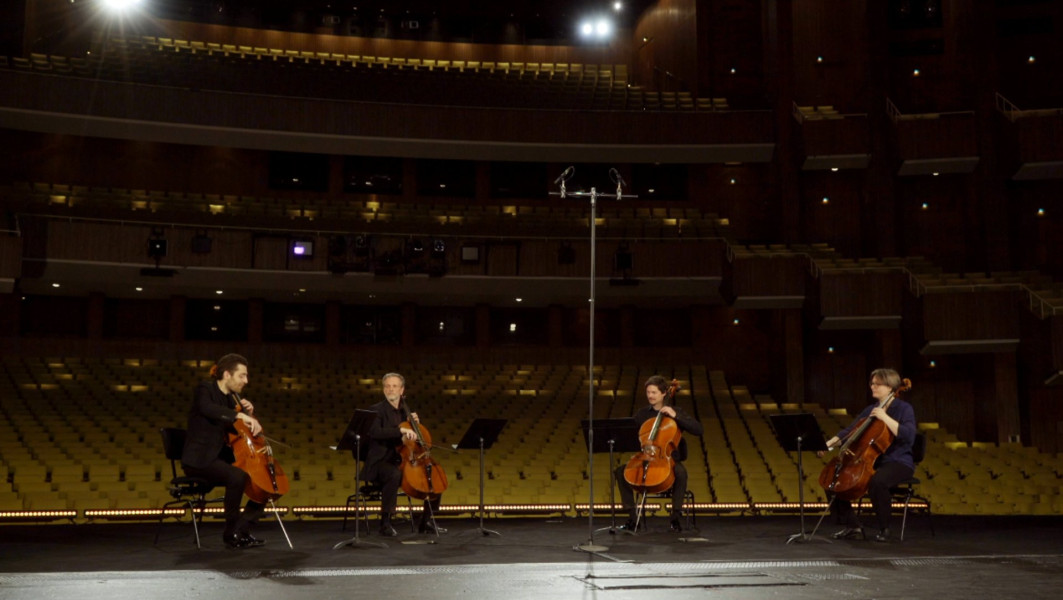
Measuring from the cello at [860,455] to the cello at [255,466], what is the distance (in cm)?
339

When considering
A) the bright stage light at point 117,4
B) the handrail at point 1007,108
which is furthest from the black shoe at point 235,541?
the bright stage light at point 117,4

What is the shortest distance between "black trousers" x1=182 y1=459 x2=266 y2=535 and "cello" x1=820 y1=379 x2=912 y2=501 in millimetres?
3582

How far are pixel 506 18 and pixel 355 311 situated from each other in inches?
320

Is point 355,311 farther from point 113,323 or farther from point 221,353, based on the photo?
point 113,323

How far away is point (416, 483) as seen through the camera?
6383 millimetres

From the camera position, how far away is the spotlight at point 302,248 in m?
15.8

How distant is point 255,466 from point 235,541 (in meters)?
0.50

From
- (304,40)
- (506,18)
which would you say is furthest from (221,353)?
(506,18)

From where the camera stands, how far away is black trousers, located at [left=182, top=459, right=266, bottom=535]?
221 inches

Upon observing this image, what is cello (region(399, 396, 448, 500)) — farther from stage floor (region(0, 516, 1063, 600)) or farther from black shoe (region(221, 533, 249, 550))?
black shoe (region(221, 533, 249, 550))

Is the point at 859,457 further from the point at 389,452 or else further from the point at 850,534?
the point at 389,452

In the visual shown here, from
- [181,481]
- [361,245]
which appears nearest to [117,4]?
[361,245]

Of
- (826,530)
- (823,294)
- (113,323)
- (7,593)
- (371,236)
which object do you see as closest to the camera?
(7,593)

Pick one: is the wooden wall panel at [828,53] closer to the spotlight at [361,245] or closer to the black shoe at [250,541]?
the spotlight at [361,245]
